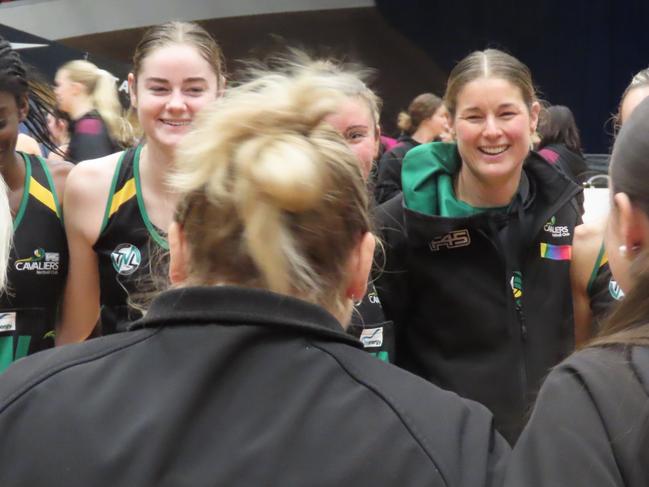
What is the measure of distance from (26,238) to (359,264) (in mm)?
1802

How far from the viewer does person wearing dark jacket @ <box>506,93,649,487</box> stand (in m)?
1.40

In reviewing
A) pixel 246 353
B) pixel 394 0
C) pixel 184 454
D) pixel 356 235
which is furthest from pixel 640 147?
pixel 394 0

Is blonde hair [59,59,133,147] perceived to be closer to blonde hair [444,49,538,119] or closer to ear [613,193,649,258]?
blonde hair [444,49,538,119]

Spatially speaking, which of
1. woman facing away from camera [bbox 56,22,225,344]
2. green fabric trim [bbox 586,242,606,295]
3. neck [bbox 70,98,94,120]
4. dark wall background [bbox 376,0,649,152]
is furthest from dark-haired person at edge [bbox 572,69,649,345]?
dark wall background [bbox 376,0,649,152]

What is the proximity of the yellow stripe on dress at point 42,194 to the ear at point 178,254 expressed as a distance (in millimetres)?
1671

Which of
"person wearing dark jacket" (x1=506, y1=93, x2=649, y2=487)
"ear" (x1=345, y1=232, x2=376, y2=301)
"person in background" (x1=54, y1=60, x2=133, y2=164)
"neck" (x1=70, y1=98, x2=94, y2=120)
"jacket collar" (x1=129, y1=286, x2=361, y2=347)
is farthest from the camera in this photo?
"neck" (x1=70, y1=98, x2=94, y2=120)


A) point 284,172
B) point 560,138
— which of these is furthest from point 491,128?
point 560,138

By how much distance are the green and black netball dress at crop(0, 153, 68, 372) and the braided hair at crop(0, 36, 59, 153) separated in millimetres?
235

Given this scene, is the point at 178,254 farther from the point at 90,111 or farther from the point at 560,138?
the point at 560,138

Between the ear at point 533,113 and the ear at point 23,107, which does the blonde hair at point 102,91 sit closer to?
the ear at point 23,107

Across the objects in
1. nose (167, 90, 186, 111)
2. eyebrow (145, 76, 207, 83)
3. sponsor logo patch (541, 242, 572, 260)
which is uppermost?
eyebrow (145, 76, 207, 83)

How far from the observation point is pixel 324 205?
154cm

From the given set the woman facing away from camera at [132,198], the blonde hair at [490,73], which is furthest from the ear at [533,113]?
the woman facing away from camera at [132,198]

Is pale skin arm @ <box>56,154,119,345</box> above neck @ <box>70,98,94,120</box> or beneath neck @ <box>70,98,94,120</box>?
beneath
